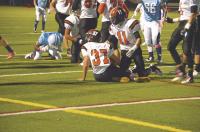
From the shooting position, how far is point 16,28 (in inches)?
1133

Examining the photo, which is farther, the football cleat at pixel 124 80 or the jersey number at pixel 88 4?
the jersey number at pixel 88 4

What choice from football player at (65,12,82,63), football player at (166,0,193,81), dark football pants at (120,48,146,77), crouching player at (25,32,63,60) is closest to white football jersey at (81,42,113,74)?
dark football pants at (120,48,146,77)

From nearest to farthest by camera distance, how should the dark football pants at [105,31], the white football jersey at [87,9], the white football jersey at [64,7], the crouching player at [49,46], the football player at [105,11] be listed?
the dark football pants at [105,31]
the football player at [105,11]
the white football jersey at [87,9]
the crouching player at [49,46]
the white football jersey at [64,7]

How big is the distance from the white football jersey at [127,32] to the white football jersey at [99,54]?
42cm

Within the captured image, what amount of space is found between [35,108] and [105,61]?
3167mm

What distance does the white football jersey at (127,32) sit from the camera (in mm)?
12781

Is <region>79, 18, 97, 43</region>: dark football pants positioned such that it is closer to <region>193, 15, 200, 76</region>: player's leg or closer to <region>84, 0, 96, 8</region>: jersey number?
<region>84, 0, 96, 8</region>: jersey number

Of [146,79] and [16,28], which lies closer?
[146,79]

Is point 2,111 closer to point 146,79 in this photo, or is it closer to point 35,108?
point 35,108

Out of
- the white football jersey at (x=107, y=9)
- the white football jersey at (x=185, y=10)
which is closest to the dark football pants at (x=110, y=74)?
the white football jersey at (x=185, y=10)

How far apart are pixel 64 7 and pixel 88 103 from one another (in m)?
9.34

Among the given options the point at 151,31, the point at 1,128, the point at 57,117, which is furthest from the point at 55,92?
the point at 151,31

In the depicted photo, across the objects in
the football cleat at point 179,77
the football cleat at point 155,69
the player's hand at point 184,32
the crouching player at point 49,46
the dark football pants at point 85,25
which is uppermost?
the player's hand at point 184,32

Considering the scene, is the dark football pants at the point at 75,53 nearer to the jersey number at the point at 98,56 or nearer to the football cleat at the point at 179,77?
the jersey number at the point at 98,56
